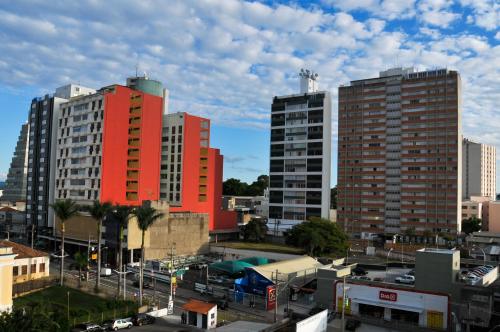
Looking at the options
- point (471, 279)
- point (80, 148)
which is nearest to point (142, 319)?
point (471, 279)

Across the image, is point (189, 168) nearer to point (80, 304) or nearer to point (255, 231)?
point (255, 231)

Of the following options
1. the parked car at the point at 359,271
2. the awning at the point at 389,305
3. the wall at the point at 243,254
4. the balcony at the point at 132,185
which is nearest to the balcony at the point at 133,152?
the balcony at the point at 132,185

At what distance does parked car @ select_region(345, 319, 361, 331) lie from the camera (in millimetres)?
50469

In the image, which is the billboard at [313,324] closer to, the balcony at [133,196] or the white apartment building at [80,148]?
the white apartment building at [80,148]

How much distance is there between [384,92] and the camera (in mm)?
136500

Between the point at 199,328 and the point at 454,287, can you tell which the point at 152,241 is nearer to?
the point at 199,328

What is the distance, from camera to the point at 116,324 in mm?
47438

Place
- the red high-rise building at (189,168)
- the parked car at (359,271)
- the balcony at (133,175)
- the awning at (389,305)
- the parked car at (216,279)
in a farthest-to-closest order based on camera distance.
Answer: the red high-rise building at (189,168) → the balcony at (133,175) → the parked car at (359,271) → the parked car at (216,279) → the awning at (389,305)

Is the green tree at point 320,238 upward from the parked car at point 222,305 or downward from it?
upward

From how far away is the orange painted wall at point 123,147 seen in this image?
339 feet

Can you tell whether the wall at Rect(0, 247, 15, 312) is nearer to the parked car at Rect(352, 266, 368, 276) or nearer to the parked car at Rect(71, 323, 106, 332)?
the parked car at Rect(71, 323, 106, 332)

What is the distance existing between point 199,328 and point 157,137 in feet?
236

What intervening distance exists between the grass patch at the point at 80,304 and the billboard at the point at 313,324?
21.9 metres

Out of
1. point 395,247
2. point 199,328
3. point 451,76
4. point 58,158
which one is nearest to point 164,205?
point 58,158
